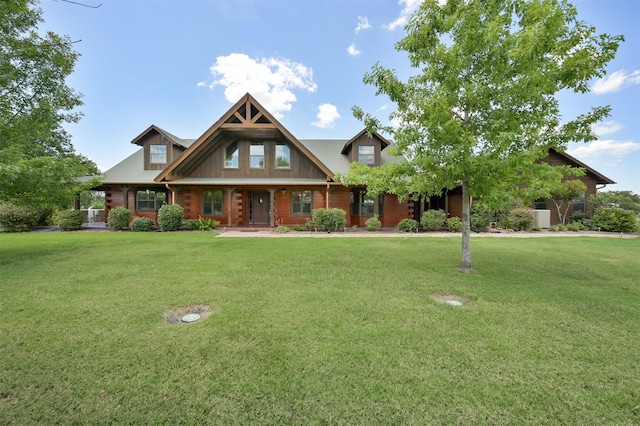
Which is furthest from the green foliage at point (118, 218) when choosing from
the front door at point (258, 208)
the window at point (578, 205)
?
the window at point (578, 205)

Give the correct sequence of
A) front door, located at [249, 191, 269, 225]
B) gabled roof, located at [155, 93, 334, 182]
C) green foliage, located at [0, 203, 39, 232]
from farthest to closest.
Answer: front door, located at [249, 191, 269, 225], gabled roof, located at [155, 93, 334, 182], green foliage, located at [0, 203, 39, 232]

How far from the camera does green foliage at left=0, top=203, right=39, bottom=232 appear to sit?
14.6 meters

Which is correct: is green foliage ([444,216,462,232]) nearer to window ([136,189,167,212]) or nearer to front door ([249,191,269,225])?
front door ([249,191,269,225])

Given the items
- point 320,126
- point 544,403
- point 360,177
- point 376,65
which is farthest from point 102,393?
point 320,126

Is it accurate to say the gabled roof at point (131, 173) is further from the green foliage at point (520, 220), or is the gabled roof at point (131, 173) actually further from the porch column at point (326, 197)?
the green foliage at point (520, 220)

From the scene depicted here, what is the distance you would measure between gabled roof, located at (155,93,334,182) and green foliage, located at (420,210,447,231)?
19.3 feet

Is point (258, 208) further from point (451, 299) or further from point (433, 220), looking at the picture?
point (451, 299)

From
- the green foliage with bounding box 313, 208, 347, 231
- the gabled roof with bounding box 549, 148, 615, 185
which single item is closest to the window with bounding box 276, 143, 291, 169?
the green foliage with bounding box 313, 208, 347, 231

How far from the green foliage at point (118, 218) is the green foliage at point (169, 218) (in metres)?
2.23

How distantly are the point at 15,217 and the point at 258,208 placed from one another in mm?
12865

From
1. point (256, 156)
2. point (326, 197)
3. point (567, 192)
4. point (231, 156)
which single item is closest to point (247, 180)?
point (256, 156)

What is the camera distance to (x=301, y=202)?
17.3 m

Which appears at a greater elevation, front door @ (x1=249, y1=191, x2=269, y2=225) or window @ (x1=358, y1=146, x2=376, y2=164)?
window @ (x1=358, y1=146, x2=376, y2=164)

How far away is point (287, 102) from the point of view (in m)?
29.9
